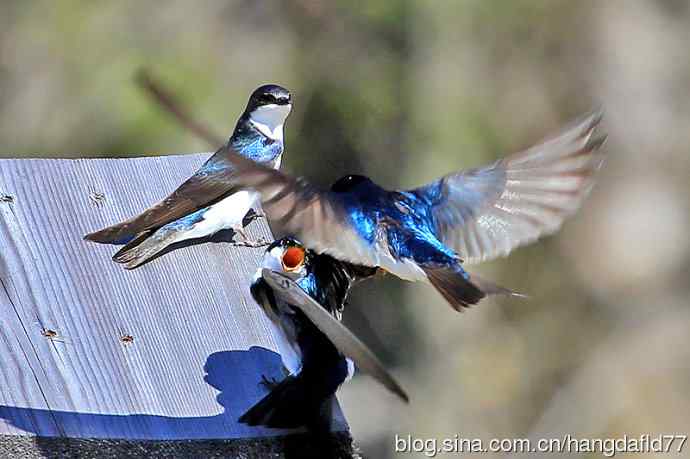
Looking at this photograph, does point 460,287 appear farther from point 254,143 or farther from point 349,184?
point 254,143

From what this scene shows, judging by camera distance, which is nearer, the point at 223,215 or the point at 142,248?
the point at 142,248

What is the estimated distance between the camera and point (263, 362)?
328 cm

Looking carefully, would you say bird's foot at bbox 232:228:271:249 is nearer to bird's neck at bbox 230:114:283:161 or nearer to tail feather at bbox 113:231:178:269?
tail feather at bbox 113:231:178:269

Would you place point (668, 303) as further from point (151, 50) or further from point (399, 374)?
point (151, 50)

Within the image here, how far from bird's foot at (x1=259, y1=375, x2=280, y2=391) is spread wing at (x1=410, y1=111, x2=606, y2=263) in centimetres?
57

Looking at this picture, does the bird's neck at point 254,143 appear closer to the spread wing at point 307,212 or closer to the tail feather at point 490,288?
the spread wing at point 307,212

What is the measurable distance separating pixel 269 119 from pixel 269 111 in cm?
2

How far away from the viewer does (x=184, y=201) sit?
3492 mm

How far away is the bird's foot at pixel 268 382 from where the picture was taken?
321 cm

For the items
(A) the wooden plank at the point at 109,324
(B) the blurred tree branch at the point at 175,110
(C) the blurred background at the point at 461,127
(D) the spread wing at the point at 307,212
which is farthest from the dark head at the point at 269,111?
(C) the blurred background at the point at 461,127

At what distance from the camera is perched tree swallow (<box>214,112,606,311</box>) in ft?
9.87

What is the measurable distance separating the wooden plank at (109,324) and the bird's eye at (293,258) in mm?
233

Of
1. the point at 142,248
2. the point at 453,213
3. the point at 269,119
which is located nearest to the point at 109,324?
the point at 142,248

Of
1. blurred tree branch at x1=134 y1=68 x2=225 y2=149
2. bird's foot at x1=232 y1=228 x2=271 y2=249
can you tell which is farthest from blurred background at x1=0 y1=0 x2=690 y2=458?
blurred tree branch at x1=134 y1=68 x2=225 y2=149
